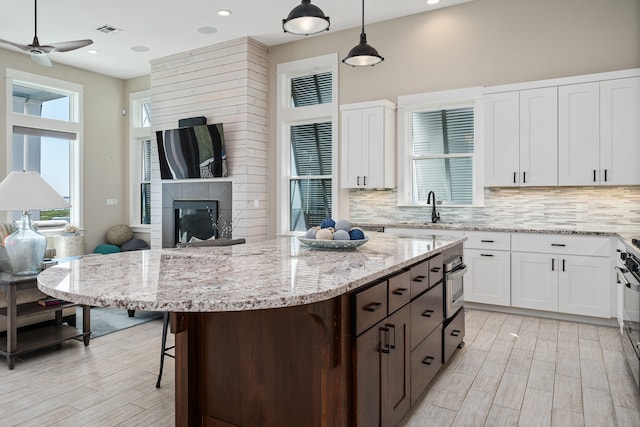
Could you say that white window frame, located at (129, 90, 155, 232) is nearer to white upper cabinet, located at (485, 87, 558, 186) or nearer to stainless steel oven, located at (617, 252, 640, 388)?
white upper cabinet, located at (485, 87, 558, 186)

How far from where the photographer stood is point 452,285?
3.02 m

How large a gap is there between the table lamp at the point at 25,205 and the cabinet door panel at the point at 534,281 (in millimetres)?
4221

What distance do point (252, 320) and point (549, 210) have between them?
3964 millimetres

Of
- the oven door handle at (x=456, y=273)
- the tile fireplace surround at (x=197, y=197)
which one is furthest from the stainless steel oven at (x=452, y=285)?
the tile fireplace surround at (x=197, y=197)

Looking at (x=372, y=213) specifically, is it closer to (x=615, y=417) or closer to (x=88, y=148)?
(x=615, y=417)

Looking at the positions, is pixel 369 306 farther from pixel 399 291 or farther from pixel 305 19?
pixel 305 19

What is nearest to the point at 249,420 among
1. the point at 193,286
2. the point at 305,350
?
the point at 305,350

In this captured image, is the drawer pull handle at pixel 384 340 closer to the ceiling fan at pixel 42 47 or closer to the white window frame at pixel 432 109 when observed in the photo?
the white window frame at pixel 432 109

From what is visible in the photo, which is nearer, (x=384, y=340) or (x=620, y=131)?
(x=384, y=340)

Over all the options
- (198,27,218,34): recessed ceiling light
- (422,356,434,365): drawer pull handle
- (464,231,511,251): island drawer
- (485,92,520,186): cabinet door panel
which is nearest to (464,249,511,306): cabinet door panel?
(464,231,511,251): island drawer

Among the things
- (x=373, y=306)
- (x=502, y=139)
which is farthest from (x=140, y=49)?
(x=373, y=306)

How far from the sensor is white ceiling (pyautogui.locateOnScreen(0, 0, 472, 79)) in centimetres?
508

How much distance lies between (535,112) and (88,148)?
7.00 metres

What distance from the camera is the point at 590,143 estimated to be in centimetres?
425
